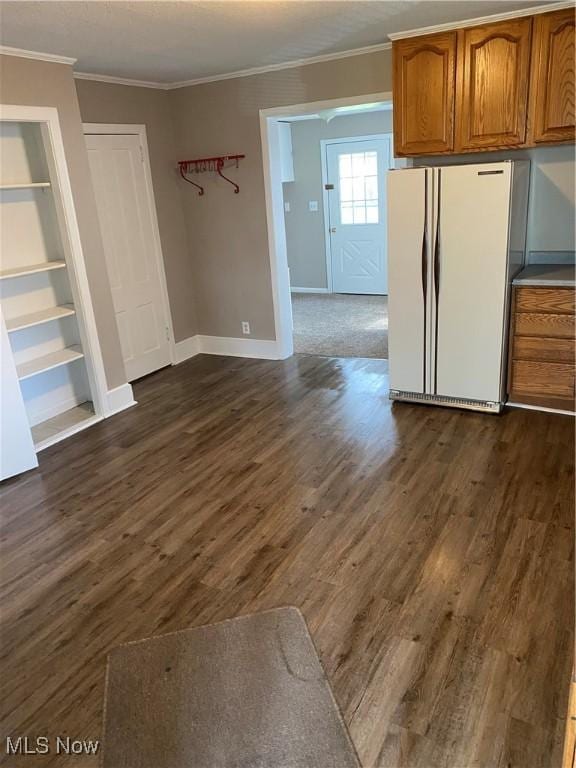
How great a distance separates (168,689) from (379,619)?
816mm

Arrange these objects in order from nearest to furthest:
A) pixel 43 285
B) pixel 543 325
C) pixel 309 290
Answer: pixel 543 325 → pixel 43 285 → pixel 309 290

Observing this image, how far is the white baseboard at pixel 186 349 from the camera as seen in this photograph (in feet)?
18.4

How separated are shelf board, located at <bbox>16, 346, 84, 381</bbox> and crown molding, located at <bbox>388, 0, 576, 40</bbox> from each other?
3.07m

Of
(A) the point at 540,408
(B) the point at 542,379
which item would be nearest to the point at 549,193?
(B) the point at 542,379

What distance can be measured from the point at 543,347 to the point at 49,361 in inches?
132

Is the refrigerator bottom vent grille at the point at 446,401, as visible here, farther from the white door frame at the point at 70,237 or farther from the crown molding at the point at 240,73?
the crown molding at the point at 240,73

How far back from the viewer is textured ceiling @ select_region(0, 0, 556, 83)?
2863 mm

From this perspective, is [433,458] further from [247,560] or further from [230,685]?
[230,685]

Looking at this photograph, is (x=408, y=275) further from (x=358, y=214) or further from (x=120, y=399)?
(x=358, y=214)

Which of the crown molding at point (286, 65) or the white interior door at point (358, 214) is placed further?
the white interior door at point (358, 214)

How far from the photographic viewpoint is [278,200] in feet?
16.7

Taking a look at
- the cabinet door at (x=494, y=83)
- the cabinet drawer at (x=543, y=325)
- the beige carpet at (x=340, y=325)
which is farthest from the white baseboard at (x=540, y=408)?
the cabinet door at (x=494, y=83)

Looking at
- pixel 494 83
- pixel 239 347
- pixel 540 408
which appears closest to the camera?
pixel 494 83

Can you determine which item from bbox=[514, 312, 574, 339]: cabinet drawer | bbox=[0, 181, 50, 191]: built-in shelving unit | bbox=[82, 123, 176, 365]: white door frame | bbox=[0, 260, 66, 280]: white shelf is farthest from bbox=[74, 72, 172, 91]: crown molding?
bbox=[514, 312, 574, 339]: cabinet drawer
